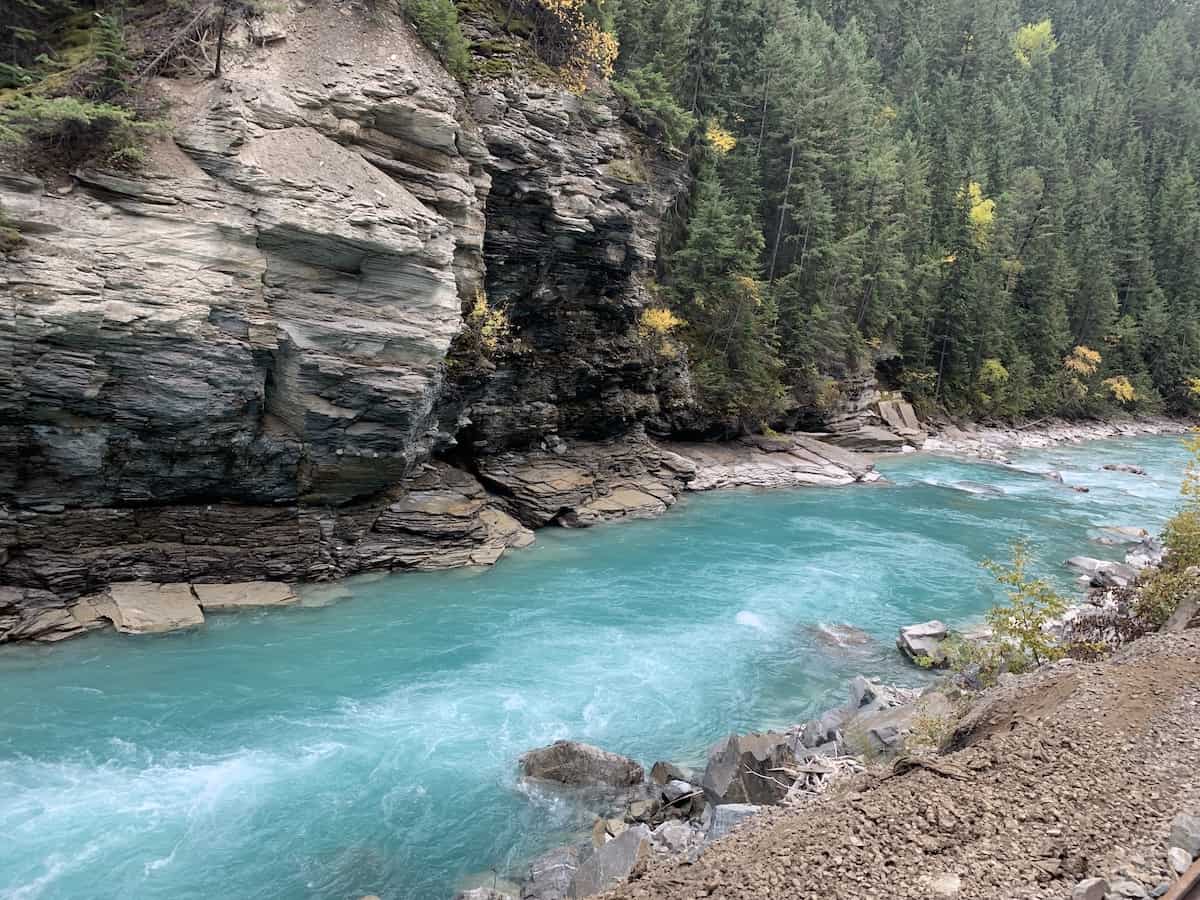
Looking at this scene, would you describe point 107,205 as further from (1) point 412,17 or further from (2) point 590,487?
(2) point 590,487

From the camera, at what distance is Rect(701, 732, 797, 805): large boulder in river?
9.31 m

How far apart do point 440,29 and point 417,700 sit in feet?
58.7

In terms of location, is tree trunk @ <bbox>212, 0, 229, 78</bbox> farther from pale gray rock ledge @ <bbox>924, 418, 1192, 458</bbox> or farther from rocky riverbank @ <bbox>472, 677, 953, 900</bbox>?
pale gray rock ledge @ <bbox>924, 418, 1192, 458</bbox>

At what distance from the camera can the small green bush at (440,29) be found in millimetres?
19828

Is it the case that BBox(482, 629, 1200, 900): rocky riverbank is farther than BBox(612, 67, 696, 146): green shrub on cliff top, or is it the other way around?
BBox(612, 67, 696, 146): green shrub on cliff top

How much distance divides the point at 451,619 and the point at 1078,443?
46042mm

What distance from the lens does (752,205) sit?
35.1 metres

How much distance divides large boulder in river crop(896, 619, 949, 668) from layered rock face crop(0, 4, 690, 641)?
444 inches

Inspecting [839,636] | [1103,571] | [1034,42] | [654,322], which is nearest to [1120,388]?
[1103,571]

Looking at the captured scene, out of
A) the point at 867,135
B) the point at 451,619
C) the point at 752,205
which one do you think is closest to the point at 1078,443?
the point at 867,135

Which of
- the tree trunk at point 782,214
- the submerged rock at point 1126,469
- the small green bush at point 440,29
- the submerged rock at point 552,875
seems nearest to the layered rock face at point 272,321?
the small green bush at point 440,29

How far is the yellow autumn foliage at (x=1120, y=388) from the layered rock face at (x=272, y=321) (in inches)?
1938

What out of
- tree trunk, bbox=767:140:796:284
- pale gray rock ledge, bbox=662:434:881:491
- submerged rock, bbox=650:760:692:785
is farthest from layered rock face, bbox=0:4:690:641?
tree trunk, bbox=767:140:796:284

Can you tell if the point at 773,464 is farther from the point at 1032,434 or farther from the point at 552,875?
the point at 552,875
